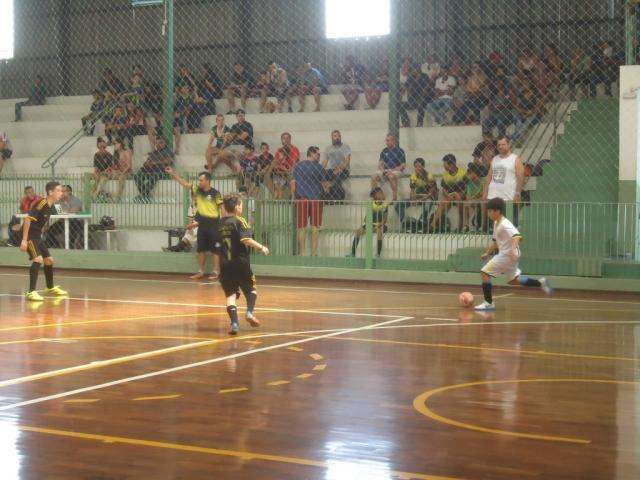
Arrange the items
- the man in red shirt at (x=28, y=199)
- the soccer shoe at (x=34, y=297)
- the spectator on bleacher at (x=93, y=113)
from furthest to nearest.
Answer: the spectator on bleacher at (x=93, y=113), the man in red shirt at (x=28, y=199), the soccer shoe at (x=34, y=297)

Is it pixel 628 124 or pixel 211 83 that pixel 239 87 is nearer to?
pixel 211 83

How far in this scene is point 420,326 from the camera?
1307 centimetres

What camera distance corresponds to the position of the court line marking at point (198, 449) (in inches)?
240

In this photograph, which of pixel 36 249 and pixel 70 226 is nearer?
pixel 36 249

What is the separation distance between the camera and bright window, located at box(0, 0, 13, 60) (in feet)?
100

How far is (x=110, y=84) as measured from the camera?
93.5 feet

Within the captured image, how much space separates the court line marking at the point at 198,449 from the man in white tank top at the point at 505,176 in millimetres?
11991

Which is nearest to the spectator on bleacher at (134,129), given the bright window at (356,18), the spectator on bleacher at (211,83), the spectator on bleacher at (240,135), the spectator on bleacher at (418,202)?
the spectator on bleacher at (211,83)

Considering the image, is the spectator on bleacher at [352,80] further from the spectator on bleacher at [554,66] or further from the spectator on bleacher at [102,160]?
the spectator on bleacher at [102,160]

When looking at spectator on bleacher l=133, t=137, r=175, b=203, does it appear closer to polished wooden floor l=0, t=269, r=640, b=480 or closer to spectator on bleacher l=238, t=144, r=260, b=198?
spectator on bleacher l=238, t=144, r=260, b=198

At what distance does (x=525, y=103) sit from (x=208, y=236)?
23.2ft

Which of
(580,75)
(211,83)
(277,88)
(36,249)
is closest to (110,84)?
(211,83)

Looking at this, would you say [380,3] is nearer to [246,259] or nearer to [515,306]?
[515,306]

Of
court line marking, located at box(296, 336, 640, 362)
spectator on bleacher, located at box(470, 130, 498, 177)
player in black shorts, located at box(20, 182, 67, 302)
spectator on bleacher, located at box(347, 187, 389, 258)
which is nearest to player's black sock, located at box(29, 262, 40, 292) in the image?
player in black shorts, located at box(20, 182, 67, 302)
